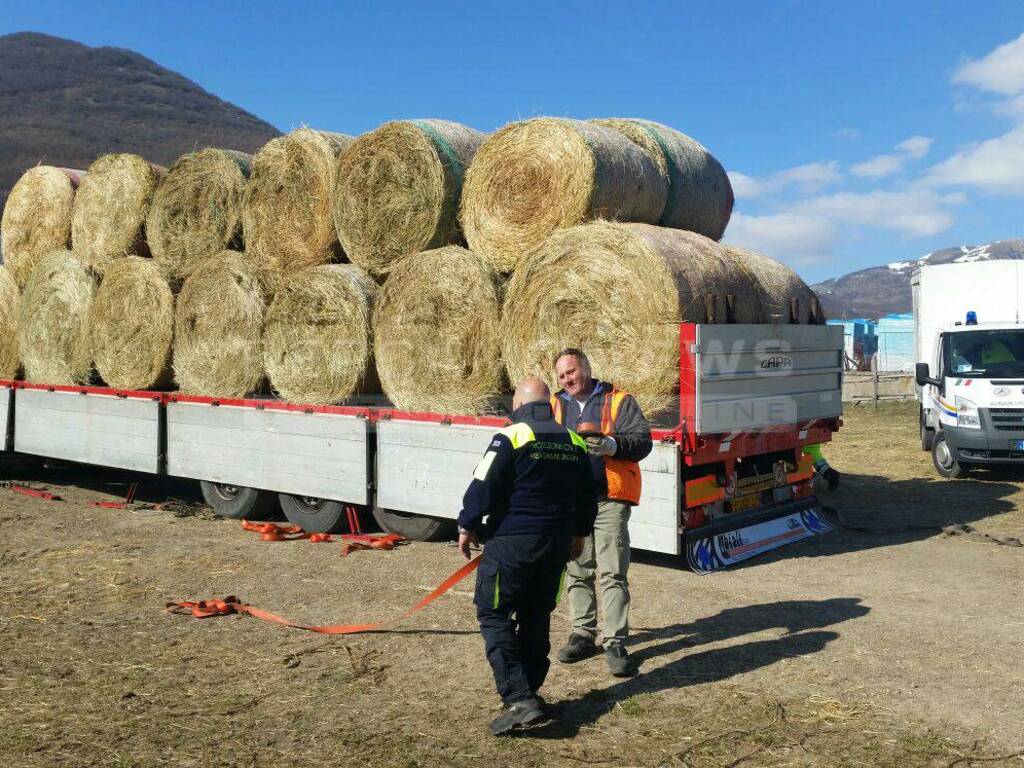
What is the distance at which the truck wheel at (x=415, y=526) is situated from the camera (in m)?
8.34

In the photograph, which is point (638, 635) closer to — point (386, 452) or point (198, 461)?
point (386, 452)

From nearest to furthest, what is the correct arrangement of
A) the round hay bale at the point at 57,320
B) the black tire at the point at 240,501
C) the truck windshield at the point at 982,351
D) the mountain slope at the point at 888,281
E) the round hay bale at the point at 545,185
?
1. the round hay bale at the point at 545,185
2. the black tire at the point at 240,501
3. the round hay bale at the point at 57,320
4. the truck windshield at the point at 982,351
5. the mountain slope at the point at 888,281

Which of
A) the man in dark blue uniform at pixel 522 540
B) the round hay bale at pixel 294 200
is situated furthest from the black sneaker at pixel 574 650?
the round hay bale at pixel 294 200

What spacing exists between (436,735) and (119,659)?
79.9 inches

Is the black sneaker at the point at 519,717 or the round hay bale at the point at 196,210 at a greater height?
the round hay bale at the point at 196,210

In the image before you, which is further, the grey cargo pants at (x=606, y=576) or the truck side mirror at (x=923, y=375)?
the truck side mirror at (x=923, y=375)

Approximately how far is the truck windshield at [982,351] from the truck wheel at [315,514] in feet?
25.5

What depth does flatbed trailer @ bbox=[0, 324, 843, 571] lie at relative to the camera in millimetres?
6809

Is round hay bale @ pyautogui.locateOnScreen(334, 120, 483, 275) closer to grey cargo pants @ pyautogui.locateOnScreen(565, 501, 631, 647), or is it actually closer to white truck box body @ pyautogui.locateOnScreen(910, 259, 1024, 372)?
grey cargo pants @ pyautogui.locateOnScreen(565, 501, 631, 647)

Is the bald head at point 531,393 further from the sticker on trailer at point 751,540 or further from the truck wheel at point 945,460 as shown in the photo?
the truck wheel at point 945,460

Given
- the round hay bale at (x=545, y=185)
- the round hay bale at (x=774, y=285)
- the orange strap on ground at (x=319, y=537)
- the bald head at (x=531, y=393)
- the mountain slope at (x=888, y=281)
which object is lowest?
the orange strap on ground at (x=319, y=537)

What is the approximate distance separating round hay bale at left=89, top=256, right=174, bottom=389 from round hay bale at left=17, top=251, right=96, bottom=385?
369 millimetres

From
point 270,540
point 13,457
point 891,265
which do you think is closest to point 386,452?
point 270,540

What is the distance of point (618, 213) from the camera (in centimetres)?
755
